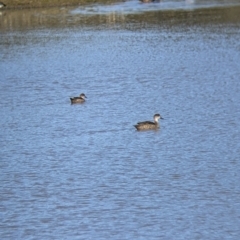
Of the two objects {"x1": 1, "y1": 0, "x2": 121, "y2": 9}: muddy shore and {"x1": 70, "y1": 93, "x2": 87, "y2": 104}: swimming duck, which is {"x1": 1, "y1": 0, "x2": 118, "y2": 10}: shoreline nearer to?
{"x1": 1, "y1": 0, "x2": 121, "y2": 9}: muddy shore

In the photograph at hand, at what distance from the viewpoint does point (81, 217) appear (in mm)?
14711

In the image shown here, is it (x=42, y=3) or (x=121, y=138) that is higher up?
(x=121, y=138)

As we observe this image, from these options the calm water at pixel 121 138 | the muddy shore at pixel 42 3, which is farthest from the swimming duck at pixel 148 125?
the muddy shore at pixel 42 3

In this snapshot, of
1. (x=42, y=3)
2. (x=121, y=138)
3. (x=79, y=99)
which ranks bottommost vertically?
(x=42, y=3)

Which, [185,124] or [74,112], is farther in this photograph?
[74,112]

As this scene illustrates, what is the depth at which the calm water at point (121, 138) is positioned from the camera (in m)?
14.6

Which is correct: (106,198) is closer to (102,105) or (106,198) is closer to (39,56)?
(102,105)

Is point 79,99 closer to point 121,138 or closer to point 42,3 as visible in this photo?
point 121,138

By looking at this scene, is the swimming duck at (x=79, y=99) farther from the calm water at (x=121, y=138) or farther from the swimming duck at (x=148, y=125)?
the swimming duck at (x=148, y=125)

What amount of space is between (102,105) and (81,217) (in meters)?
9.82

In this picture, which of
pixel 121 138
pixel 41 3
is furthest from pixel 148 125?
pixel 41 3

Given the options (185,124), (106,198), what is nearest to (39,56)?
(185,124)

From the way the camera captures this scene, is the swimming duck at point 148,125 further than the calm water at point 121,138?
Yes

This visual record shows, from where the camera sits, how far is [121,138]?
66.8 feet
